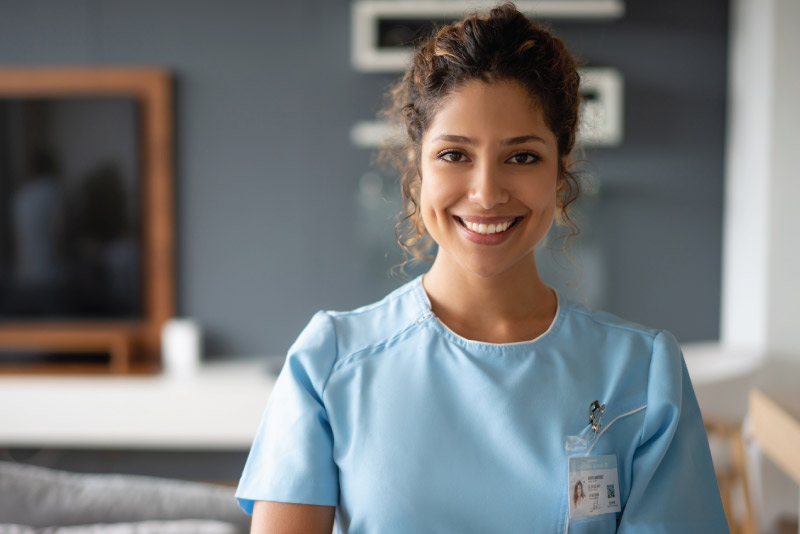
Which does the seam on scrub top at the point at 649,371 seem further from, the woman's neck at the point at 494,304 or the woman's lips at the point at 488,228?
the woman's lips at the point at 488,228

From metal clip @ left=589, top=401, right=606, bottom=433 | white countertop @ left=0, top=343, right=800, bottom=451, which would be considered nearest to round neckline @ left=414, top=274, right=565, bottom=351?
metal clip @ left=589, top=401, right=606, bottom=433

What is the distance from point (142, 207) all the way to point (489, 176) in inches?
115

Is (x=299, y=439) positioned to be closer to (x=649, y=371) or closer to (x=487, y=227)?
(x=487, y=227)

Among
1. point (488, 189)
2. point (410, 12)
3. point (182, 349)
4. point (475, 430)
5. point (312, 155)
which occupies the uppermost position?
point (410, 12)

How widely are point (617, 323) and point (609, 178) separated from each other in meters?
2.49

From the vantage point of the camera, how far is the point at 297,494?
1.01m

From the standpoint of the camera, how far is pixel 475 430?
1.02 m

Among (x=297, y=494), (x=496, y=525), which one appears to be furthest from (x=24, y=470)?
(x=496, y=525)

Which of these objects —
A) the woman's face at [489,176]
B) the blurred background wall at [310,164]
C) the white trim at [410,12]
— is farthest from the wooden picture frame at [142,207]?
the woman's face at [489,176]

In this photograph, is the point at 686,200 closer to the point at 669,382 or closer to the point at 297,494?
the point at 669,382

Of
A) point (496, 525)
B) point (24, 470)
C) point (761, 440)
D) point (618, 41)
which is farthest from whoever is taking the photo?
point (618, 41)

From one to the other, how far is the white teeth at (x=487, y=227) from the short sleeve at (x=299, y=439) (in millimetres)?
244

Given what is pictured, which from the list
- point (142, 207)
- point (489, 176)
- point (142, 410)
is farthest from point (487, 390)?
point (142, 207)

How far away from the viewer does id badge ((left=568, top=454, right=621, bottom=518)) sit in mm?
979
